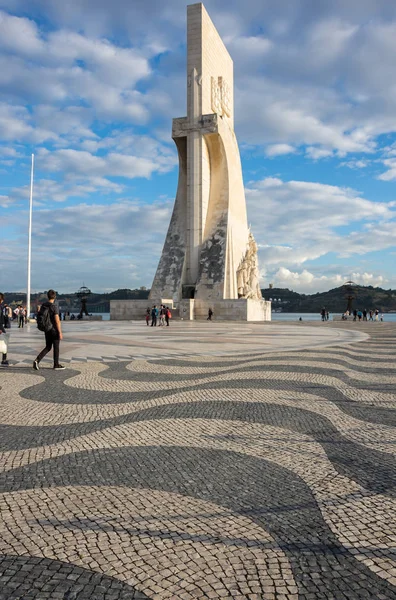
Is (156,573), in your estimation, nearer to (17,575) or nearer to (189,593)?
(189,593)

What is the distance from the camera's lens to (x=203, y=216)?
105 ft

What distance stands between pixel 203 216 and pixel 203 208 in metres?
0.52

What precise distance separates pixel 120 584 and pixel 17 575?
16.1 inches

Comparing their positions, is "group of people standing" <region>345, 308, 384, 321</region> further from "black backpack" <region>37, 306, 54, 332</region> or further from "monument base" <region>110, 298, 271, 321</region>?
"black backpack" <region>37, 306, 54, 332</region>

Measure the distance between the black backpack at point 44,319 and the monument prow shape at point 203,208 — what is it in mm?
22052

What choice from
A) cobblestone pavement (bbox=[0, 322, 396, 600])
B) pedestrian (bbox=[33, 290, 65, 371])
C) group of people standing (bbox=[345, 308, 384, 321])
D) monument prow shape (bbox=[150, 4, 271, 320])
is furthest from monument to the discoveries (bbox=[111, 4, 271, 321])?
cobblestone pavement (bbox=[0, 322, 396, 600])

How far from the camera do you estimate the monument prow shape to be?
31.1 metres

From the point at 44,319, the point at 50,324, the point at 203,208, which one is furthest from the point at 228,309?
the point at 44,319

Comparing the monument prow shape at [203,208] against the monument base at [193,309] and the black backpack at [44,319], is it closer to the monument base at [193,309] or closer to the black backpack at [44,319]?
the monument base at [193,309]

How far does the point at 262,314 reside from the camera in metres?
33.9

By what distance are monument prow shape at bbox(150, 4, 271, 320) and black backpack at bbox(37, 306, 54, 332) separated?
22.1m

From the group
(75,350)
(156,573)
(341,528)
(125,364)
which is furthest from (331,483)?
(75,350)

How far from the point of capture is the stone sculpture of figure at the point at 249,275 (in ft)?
109

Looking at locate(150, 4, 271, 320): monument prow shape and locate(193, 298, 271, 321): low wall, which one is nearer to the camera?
locate(193, 298, 271, 321): low wall
